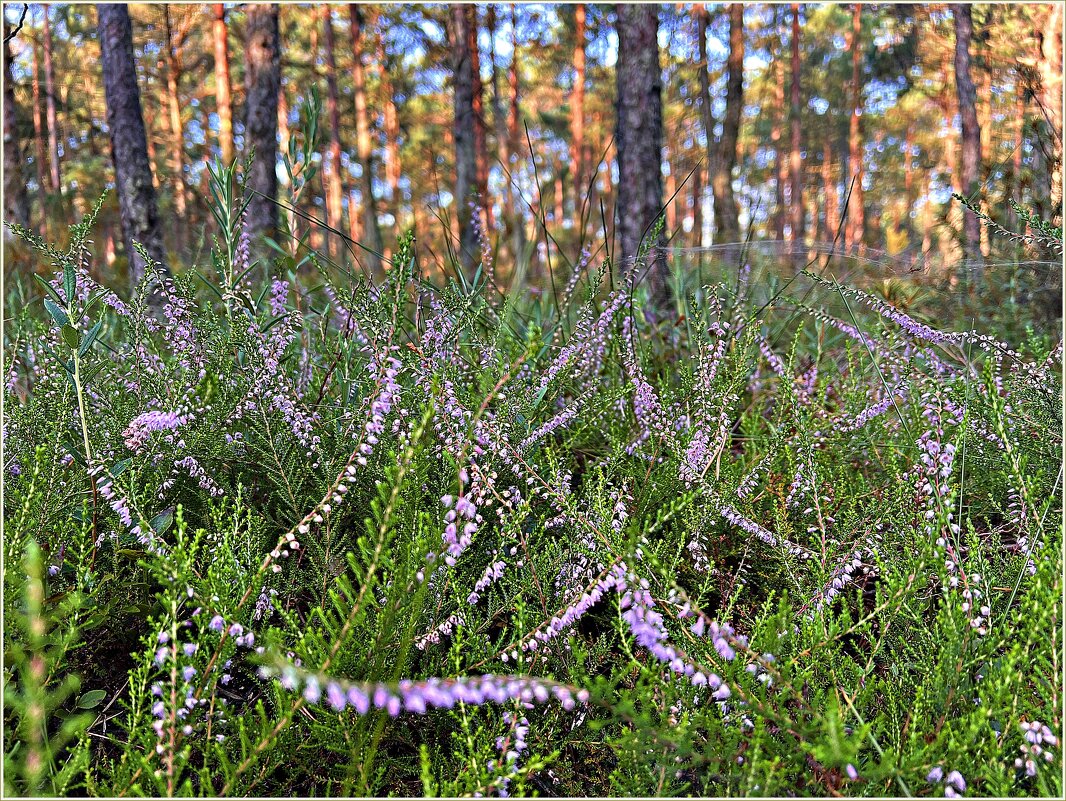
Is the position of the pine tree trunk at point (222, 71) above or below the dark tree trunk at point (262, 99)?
above

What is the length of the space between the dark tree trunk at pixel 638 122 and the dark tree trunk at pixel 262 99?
3.60 metres

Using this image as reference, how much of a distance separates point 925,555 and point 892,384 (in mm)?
1435

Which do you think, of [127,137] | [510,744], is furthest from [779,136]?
[510,744]

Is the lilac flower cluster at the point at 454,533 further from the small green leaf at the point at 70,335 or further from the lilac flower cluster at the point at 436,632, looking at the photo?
the small green leaf at the point at 70,335

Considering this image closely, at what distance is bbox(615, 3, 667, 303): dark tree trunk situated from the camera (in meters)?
5.09

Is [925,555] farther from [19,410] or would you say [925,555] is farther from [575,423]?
[19,410]

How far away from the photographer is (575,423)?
6.86 feet

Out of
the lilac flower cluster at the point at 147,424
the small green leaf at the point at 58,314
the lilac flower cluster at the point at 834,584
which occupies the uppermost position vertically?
the small green leaf at the point at 58,314

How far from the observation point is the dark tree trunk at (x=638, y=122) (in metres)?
5.09

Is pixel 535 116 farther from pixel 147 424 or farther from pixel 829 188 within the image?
pixel 147 424

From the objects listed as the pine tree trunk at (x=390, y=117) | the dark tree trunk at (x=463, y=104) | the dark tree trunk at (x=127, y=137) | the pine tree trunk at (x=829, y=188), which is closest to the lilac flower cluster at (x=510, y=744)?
the dark tree trunk at (x=127, y=137)

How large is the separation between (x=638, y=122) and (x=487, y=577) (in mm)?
4634

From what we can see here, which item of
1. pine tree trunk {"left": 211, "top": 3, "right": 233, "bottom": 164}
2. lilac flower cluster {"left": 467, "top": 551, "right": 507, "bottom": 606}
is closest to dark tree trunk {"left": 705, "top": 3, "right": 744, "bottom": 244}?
pine tree trunk {"left": 211, "top": 3, "right": 233, "bottom": 164}

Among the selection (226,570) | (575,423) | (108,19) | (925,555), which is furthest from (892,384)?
(108,19)
